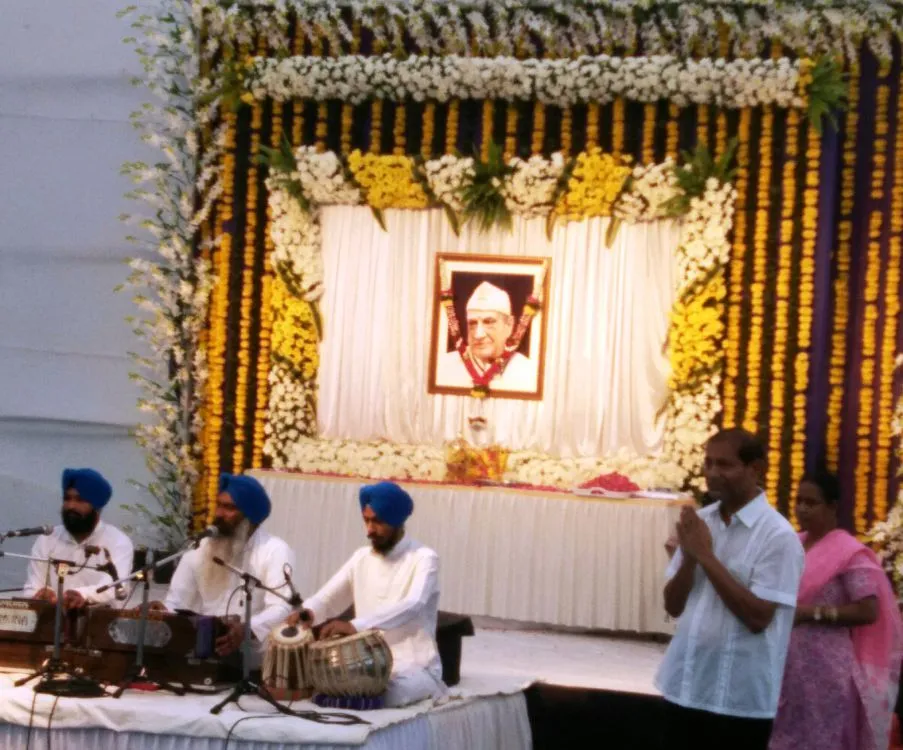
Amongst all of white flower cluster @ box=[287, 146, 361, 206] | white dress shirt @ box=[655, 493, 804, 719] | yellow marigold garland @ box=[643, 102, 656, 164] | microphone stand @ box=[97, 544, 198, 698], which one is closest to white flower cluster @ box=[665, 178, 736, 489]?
yellow marigold garland @ box=[643, 102, 656, 164]

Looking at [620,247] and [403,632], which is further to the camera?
[620,247]

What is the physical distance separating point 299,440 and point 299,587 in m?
1.40

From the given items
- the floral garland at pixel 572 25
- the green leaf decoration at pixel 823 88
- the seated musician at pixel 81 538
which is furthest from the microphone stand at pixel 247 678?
the floral garland at pixel 572 25

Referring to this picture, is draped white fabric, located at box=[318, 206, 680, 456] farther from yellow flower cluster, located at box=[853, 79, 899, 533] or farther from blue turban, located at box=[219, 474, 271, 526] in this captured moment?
blue turban, located at box=[219, 474, 271, 526]

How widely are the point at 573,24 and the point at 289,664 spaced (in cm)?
573

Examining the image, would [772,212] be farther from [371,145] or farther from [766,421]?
[371,145]

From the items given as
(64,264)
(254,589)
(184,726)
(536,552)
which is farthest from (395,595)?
(64,264)

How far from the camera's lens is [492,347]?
1062 cm

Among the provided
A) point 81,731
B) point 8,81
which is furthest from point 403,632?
point 8,81

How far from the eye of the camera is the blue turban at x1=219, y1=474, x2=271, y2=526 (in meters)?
6.64

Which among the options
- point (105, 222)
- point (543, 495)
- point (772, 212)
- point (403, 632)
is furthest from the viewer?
point (105, 222)

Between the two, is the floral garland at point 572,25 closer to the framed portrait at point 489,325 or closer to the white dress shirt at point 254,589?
the framed portrait at point 489,325

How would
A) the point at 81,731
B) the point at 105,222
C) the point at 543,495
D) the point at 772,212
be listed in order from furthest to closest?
the point at 105,222 → the point at 772,212 → the point at 543,495 → the point at 81,731

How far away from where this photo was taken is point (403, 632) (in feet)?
21.0
